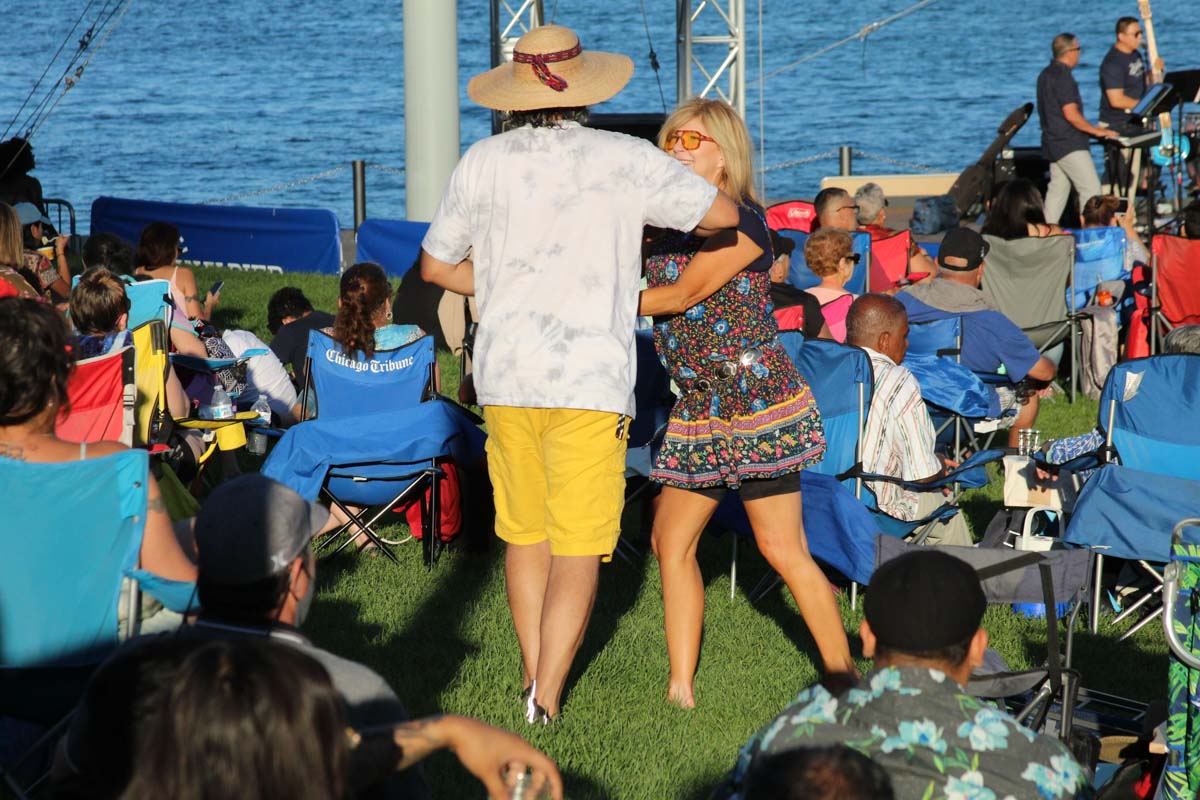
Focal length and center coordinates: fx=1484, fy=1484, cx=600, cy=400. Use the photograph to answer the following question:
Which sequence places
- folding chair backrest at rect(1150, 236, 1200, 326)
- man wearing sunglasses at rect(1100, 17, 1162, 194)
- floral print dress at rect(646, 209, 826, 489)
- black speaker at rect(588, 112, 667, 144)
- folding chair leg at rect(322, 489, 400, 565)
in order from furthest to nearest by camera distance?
black speaker at rect(588, 112, 667, 144), man wearing sunglasses at rect(1100, 17, 1162, 194), folding chair backrest at rect(1150, 236, 1200, 326), folding chair leg at rect(322, 489, 400, 565), floral print dress at rect(646, 209, 826, 489)

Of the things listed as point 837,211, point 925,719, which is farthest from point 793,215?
point 925,719

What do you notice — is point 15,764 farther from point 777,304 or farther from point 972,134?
point 972,134

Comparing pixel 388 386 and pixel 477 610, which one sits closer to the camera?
A: pixel 477 610

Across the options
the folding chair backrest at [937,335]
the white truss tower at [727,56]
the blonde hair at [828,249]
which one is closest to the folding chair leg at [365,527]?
the blonde hair at [828,249]

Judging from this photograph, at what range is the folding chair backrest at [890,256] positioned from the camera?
28.9 feet

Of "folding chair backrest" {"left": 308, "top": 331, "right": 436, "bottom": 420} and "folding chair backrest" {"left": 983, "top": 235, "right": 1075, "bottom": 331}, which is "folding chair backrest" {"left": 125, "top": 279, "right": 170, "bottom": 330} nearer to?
Result: "folding chair backrest" {"left": 308, "top": 331, "right": 436, "bottom": 420}

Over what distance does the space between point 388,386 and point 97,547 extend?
2801 millimetres

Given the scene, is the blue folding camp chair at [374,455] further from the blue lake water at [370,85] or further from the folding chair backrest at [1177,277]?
the blue lake water at [370,85]

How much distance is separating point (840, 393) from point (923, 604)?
2.95 m

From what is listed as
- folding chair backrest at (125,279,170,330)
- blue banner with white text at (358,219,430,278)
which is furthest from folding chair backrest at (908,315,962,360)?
blue banner with white text at (358,219,430,278)

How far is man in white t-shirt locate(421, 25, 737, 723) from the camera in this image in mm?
3549

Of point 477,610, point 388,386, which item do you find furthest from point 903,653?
point 388,386

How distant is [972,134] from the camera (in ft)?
114

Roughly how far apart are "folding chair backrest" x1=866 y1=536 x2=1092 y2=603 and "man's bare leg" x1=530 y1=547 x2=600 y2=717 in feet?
2.44
